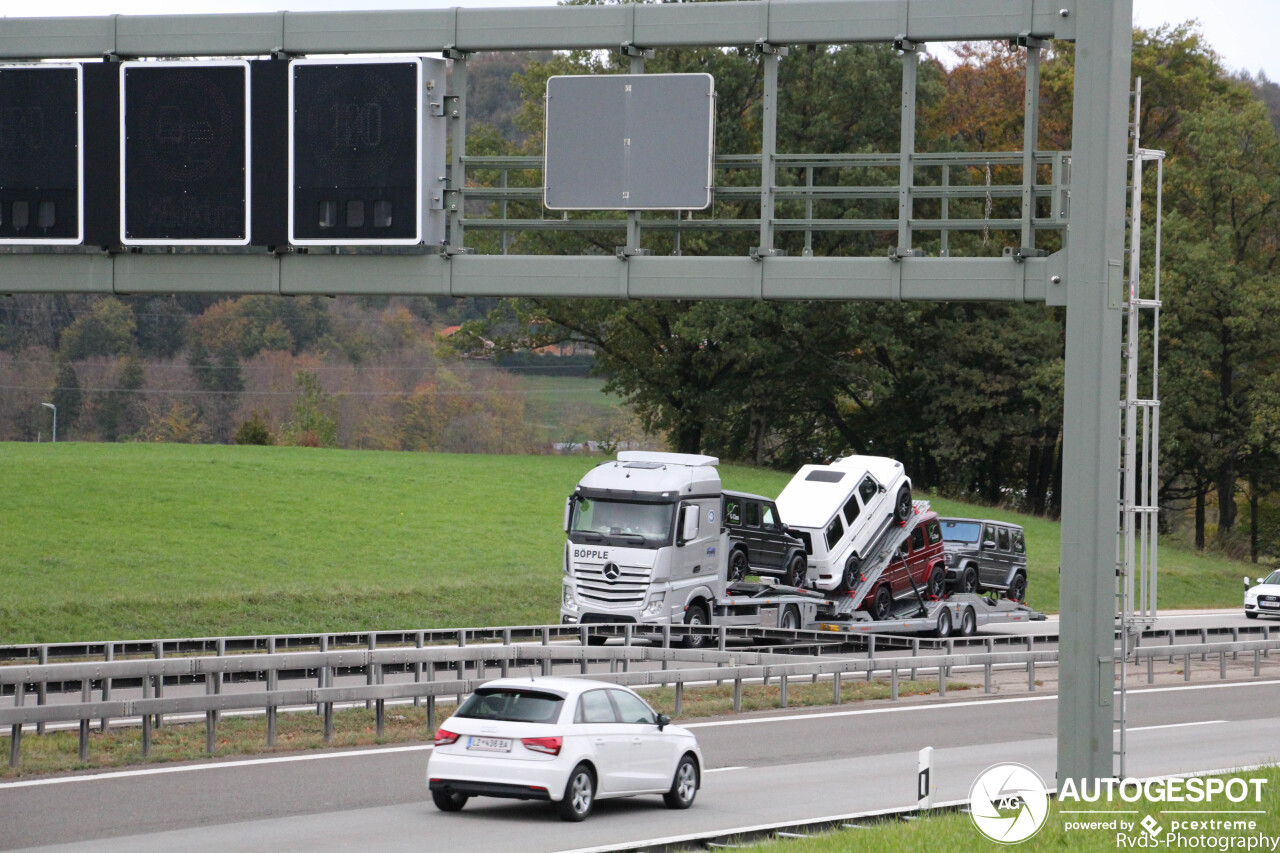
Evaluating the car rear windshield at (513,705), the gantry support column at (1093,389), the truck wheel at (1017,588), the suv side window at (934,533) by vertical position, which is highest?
the gantry support column at (1093,389)

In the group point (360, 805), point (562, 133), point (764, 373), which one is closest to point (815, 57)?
point (764, 373)

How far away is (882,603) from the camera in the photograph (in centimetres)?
3209

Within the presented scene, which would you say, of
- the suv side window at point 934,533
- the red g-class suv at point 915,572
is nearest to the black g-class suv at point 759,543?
the red g-class suv at point 915,572

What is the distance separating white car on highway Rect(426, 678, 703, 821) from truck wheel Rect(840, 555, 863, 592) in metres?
17.1

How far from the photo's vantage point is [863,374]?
67.9m

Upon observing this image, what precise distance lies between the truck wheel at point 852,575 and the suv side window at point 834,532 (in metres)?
0.48

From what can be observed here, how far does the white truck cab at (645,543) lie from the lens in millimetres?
27812

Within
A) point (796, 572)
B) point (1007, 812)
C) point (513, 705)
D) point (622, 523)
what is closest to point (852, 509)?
point (796, 572)

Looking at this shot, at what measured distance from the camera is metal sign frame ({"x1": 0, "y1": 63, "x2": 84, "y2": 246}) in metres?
17.0

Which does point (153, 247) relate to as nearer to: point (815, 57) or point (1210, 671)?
point (1210, 671)

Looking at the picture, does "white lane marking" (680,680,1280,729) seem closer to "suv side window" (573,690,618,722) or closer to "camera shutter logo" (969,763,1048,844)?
"suv side window" (573,690,618,722)

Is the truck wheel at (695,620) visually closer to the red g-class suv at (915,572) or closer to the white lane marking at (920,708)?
the red g-class suv at (915,572)

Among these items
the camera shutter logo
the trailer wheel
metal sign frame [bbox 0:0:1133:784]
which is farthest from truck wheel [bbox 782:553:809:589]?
the camera shutter logo

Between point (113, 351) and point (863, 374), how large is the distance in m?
55.7
